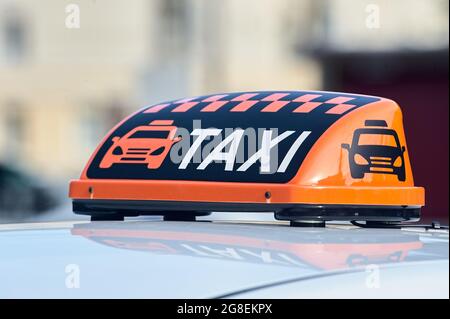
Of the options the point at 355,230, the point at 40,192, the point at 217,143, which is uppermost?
the point at 217,143

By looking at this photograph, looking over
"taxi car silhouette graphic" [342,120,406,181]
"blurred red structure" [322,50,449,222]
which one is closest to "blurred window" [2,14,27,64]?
"blurred red structure" [322,50,449,222]

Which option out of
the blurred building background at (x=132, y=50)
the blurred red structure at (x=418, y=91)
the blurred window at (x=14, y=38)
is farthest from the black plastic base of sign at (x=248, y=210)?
the blurred window at (x=14, y=38)

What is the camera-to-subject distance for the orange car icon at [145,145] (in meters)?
2.27

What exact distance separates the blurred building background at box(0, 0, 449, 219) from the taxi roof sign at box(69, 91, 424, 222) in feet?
65.8

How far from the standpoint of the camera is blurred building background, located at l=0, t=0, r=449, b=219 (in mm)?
25688

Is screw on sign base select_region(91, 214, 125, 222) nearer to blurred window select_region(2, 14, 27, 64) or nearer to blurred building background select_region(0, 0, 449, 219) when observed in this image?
blurred building background select_region(0, 0, 449, 219)

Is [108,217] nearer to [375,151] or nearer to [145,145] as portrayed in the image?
[145,145]

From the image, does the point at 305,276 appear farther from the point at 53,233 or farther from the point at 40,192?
the point at 40,192

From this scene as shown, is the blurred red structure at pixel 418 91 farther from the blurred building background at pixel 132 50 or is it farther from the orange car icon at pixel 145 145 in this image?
the orange car icon at pixel 145 145

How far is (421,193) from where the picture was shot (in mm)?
2311

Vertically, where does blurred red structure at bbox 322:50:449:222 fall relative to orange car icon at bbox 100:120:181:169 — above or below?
below

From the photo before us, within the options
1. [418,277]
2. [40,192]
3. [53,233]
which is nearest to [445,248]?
[418,277]

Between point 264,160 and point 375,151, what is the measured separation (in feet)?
0.77
